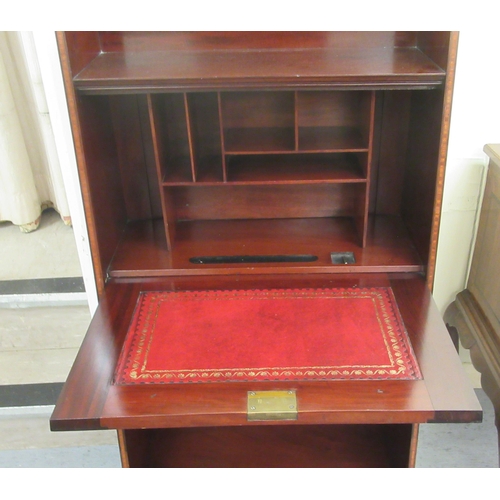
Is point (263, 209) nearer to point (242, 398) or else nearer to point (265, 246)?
point (265, 246)

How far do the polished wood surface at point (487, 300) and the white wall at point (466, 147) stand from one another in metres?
0.06

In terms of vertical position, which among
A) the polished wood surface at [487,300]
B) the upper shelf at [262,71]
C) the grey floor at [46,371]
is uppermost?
the upper shelf at [262,71]

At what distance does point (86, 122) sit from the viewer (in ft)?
4.14

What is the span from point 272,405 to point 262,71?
69cm

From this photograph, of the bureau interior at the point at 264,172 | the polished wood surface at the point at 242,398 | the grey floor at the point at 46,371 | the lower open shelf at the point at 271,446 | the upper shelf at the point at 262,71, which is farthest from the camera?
the grey floor at the point at 46,371

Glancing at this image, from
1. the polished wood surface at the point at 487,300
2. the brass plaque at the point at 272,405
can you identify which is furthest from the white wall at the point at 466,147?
the brass plaque at the point at 272,405

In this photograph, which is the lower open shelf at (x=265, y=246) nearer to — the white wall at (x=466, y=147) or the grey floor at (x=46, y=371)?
the white wall at (x=466, y=147)

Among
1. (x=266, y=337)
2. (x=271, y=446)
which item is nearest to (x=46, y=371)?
(x=271, y=446)

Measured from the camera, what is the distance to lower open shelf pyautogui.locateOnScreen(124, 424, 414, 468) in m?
1.48

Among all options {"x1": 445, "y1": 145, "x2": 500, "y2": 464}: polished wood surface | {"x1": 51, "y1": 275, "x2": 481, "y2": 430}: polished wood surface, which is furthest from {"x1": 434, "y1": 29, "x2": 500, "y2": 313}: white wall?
{"x1": 51, "y1": 275, "x2": 481, "y2": 430}: polished wood surface

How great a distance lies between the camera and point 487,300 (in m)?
1.66

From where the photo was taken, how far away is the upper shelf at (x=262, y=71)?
118cm

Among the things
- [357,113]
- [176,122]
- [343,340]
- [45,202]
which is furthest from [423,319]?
[45,202]
